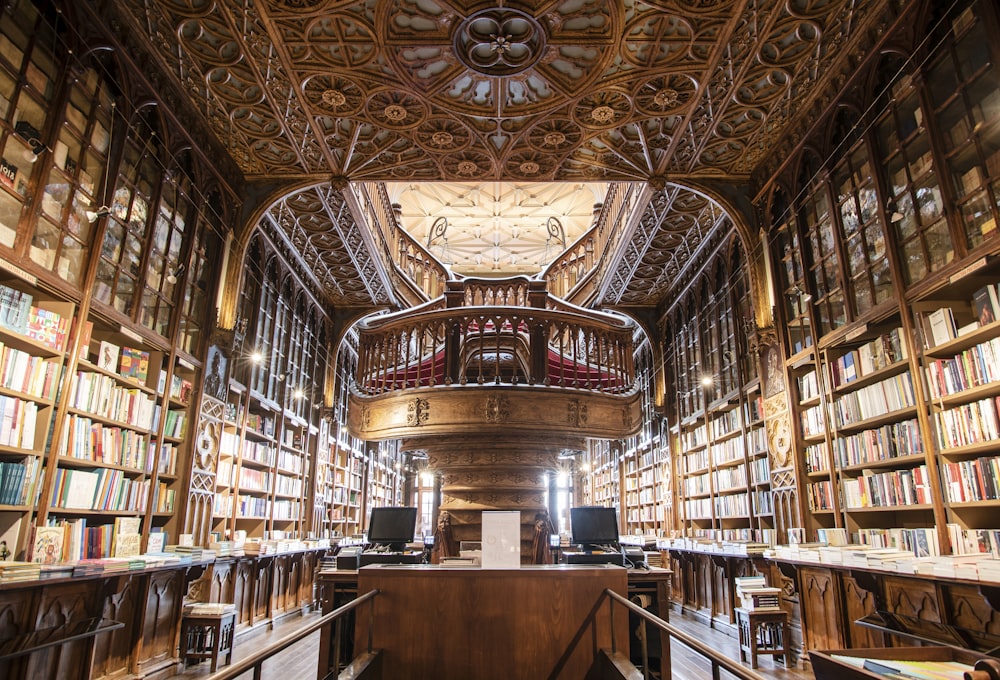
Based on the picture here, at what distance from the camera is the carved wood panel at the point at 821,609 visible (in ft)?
14.5

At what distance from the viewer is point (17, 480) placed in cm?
316

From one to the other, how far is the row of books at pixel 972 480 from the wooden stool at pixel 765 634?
204cm

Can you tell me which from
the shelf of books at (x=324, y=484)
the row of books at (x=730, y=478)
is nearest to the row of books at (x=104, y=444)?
the shelf of books at (x=324, y=484)

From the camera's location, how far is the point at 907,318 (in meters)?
3.71

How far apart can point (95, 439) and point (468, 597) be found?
2.71 m

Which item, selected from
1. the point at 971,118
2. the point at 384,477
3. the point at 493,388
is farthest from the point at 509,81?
the point at 384,477

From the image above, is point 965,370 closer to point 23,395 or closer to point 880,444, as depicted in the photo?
point 880,444

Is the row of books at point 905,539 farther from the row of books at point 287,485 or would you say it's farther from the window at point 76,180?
the row of books at point 287,485

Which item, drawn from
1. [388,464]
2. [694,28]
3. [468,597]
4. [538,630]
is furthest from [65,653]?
[388,464]

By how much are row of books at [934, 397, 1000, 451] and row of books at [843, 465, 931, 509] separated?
11.4 inches

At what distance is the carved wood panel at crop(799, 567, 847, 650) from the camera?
4.43 meters

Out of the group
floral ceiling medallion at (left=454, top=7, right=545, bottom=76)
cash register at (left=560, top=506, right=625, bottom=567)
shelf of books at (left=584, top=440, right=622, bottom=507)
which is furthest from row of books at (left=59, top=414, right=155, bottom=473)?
shelf of books at (left=584, top=440, right=622, bottom=507)

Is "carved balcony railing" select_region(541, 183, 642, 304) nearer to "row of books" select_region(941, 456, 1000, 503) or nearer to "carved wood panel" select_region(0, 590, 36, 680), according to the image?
"row of books" select_region(941, 456, 1000, 503)

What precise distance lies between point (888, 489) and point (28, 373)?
538cm
